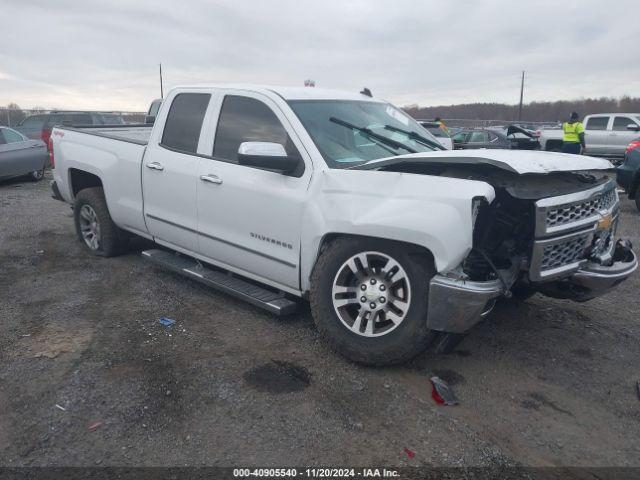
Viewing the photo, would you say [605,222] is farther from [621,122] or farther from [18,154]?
[621,122]

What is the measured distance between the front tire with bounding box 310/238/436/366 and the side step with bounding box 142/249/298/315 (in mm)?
376

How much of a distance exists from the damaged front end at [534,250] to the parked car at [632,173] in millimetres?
6451

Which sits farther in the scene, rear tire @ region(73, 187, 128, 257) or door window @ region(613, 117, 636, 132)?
door window @ region(613, 117, 636, 132)

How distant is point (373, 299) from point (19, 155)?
11692 millimetres

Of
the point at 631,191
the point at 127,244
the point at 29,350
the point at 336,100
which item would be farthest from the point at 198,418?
the point at 631,191

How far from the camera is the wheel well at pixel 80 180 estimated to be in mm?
6374

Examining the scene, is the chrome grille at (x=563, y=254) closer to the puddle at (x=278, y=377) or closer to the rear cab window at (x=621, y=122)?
the puddle at (x=278, y=377)

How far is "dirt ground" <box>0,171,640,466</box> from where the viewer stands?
285cm

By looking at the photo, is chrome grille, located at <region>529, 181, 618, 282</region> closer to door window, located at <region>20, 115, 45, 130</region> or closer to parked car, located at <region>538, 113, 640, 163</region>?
A: parked car, located at <region>538, 113, 640, 163</region>

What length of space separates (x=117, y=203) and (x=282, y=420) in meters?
3.45

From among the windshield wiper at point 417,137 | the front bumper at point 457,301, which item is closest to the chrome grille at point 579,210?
the front bumper at point 457,301

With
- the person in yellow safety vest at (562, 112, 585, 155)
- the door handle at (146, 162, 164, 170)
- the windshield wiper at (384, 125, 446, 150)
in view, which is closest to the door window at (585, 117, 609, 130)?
the person in yellow safety vest at (562, 112, 585, 155)

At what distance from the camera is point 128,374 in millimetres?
3598

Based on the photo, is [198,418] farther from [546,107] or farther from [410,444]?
[546,107]
